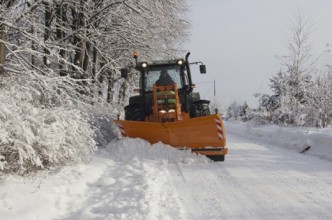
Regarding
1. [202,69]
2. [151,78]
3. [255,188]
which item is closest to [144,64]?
[151,78]

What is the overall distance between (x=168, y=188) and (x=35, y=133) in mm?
2153

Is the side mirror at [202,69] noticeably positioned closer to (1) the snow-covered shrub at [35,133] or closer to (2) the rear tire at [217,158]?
(2) the rear tire at [217,158]

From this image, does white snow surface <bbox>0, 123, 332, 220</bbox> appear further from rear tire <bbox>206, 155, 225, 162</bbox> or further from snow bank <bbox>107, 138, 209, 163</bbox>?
rear tire <bbox>206, 155, 225, 162</bbox>

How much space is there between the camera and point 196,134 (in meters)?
9.12

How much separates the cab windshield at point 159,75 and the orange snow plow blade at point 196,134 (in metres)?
2.11

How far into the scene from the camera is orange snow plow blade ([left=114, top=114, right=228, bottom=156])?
29.7 ft

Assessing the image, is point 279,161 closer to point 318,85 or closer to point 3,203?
point 3,203

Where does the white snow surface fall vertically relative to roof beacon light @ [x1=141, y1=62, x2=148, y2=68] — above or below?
below

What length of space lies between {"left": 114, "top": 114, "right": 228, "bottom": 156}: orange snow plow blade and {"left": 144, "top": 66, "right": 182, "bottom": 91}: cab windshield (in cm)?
211

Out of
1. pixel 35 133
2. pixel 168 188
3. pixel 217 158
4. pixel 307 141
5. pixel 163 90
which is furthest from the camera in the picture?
pixel 307 141

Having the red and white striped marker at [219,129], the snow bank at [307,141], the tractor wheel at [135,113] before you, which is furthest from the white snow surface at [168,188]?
the tractor wheel at [135,113]

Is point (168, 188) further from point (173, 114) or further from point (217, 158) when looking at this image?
point (173, 114)

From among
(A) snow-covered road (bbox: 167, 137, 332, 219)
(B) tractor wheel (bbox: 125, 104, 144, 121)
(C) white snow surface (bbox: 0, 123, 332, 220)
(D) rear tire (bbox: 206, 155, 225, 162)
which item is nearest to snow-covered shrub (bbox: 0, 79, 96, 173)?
(C) white snow surface (bbox: 0, 123, 332, 220)

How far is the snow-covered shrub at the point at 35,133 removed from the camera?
5297 mm
